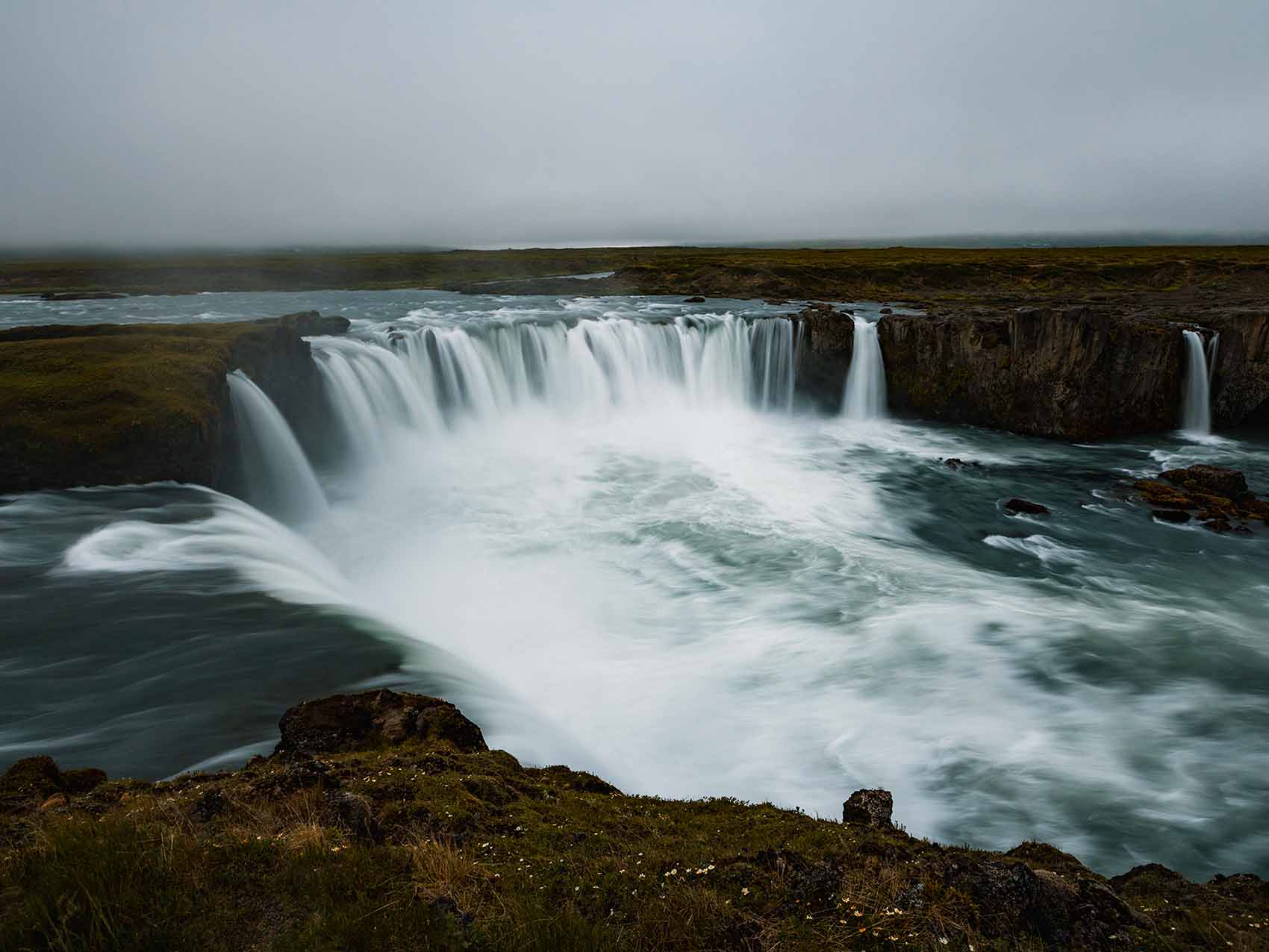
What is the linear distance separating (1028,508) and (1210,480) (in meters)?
5.87

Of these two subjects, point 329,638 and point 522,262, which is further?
point 522,262

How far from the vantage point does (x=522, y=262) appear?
95.4 m

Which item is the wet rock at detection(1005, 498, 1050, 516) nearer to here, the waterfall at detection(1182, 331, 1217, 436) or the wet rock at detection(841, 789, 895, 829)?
the waterfall at detection(1182, 331, 1217, 436)

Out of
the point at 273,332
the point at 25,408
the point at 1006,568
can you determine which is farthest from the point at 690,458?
the point at 25,408

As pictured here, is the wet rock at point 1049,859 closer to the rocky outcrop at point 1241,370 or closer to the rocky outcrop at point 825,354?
the rocky outcrop at point 825,354

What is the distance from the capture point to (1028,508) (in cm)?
2084

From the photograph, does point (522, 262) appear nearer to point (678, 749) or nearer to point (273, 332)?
point (273, 332)

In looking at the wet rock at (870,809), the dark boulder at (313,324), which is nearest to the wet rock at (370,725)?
the wet rock at (870,809)

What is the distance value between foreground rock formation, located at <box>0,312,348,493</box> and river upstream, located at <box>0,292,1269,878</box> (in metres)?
1.01

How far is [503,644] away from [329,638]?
441 cm

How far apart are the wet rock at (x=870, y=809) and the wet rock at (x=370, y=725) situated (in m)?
3.53

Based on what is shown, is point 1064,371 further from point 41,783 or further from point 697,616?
point 41,783

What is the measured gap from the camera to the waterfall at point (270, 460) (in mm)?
19391

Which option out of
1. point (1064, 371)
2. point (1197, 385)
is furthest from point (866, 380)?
→ point (1197, 385)
